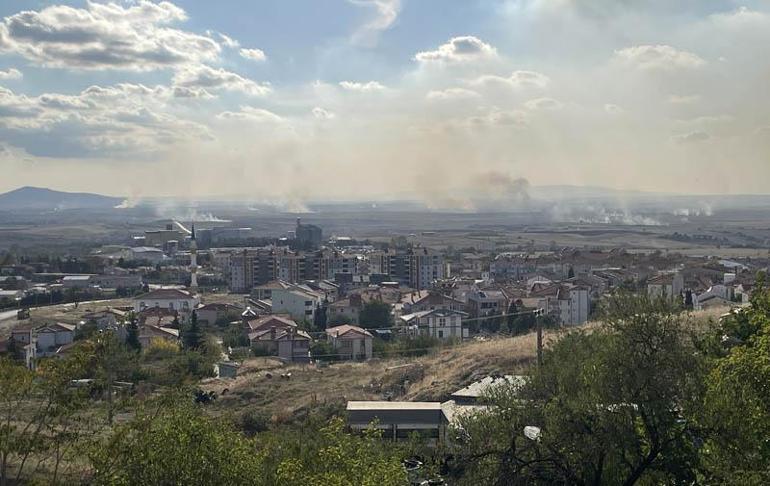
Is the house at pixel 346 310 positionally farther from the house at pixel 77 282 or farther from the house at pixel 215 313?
the house at pixel 77 282

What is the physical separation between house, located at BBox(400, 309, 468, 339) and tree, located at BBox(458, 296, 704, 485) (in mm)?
20759

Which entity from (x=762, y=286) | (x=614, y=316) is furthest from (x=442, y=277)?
(x=614, y=316)

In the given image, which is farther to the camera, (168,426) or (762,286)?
(762,286)

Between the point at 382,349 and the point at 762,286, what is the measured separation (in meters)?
15.5

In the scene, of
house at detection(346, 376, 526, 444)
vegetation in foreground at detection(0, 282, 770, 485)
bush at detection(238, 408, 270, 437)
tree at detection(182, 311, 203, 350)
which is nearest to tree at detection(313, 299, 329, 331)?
tree at detection(182, 311, 203, 350)

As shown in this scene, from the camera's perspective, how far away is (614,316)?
7281 millimetres

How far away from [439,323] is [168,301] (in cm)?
1243

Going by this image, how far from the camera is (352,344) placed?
24.6 m

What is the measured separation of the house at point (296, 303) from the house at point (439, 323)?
4754 millimetres

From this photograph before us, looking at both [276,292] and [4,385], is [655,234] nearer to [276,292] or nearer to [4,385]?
[276,292]

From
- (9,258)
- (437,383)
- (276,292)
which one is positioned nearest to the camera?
(437,383)

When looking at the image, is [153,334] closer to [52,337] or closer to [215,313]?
[52,337]

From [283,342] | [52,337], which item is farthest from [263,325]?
[52,337]

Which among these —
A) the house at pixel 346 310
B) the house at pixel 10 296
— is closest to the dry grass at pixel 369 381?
the house at pixel 346 310
